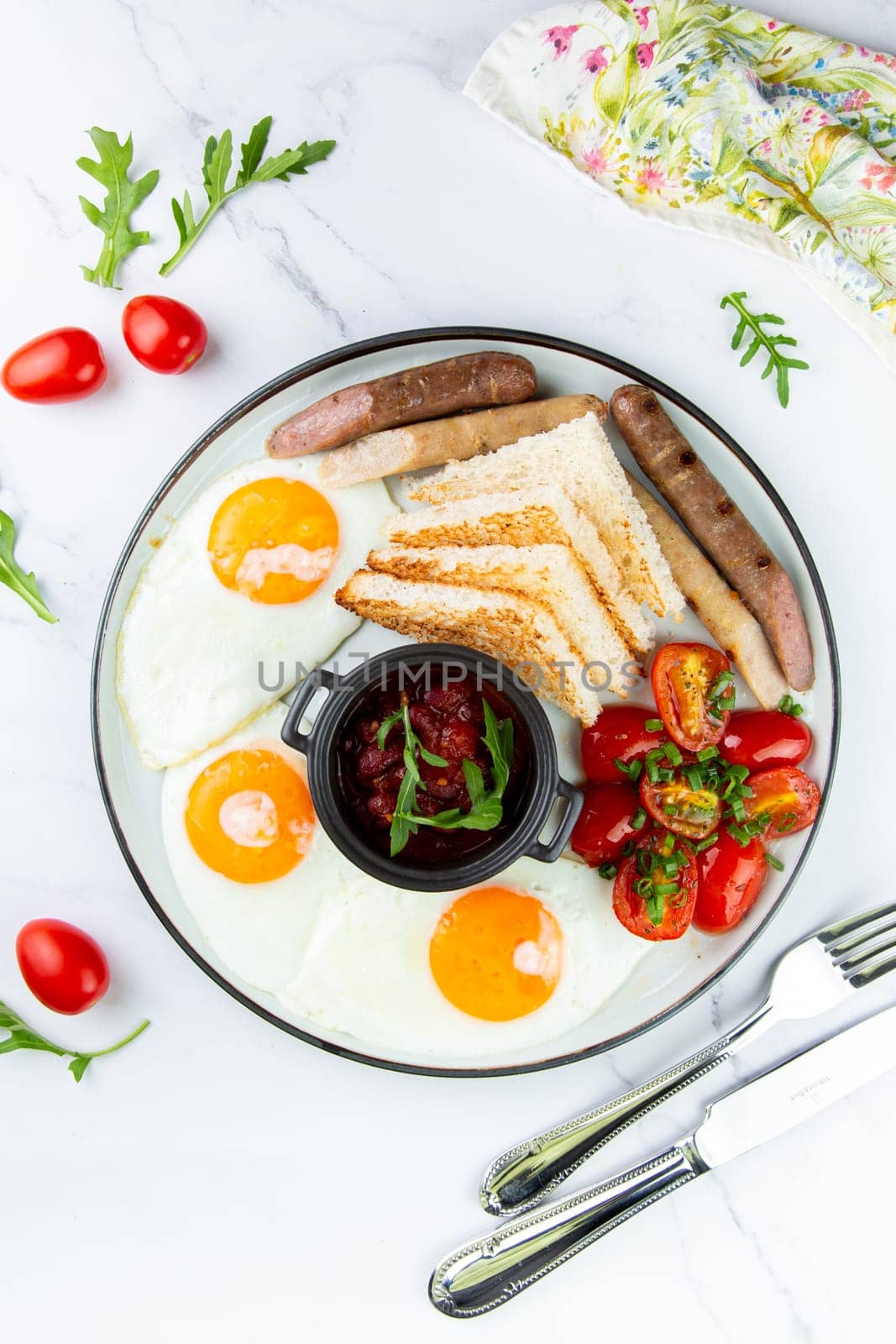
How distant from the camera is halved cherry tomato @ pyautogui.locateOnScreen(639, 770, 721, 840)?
245 centimetres

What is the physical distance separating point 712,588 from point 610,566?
307 millimetres

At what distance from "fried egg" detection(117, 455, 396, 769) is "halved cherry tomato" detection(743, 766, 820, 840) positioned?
131 centimetres

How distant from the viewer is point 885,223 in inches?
102

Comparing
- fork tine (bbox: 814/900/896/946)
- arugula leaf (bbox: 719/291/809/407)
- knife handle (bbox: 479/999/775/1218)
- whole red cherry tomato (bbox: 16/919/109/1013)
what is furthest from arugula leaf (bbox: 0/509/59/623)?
fork tine (bbox: 814/900/896/946)

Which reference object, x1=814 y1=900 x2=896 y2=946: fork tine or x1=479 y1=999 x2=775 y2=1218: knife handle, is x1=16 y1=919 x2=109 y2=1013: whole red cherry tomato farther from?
x1=814 y1=900 x2=896 y2=946: fork tine

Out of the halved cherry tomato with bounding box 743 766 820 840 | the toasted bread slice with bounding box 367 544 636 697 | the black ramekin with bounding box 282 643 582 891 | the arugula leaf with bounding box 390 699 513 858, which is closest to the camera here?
the arugula leaf with bounding box 390 699 513 858

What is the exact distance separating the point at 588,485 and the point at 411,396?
58 cm

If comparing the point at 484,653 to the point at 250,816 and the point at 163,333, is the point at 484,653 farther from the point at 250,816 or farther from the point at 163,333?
the point at 163,333

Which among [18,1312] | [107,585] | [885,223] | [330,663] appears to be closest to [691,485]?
[885,223]

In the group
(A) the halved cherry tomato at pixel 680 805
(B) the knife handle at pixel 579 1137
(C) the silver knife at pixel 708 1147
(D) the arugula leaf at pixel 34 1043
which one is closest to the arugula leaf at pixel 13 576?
(D) the arugula leaf at pixel 34 1043

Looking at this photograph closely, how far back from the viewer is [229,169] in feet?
8.99

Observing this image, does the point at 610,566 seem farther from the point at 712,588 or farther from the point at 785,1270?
the point at 785,1270

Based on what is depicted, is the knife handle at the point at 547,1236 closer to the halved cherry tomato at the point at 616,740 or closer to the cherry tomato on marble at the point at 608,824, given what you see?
the cherry tomato on marble at the point at 608,824

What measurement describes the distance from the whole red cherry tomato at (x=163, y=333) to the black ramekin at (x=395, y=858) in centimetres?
112
